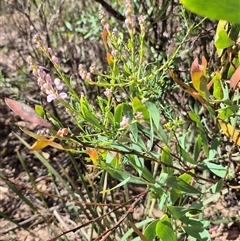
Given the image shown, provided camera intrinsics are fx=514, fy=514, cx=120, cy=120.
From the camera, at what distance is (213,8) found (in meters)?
0.53

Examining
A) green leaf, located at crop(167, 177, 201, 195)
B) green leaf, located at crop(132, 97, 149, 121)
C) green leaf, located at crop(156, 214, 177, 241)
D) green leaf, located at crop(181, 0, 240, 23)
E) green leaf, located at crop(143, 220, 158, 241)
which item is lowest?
green leaf, located at crop(143, 220, 158, 241)

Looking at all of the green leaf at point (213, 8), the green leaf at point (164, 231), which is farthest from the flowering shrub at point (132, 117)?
the green leaf at point (213, 8)

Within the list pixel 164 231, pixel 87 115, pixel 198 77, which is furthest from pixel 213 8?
pixel 164 231

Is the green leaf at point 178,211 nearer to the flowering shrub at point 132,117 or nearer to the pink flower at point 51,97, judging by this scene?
the flowering shrub at point 132,117

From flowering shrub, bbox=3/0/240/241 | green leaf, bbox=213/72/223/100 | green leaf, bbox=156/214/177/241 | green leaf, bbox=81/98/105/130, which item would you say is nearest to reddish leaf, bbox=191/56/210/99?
flowering shrub, bbox=3/0/240/241

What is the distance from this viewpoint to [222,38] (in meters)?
0.89

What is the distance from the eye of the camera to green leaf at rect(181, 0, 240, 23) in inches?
20.6

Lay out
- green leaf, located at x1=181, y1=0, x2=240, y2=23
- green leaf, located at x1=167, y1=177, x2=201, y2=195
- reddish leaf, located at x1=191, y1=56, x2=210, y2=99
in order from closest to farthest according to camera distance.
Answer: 1. green leaf, located at x1=181, y1=0, x2=240, y2=23
2. reddish leaf, located at x1=191, y1=56, x2=210, y2=99
3. green leaf, located at x1=167, y1=177, x2=201, y2=195

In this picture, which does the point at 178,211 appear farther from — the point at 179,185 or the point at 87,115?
the point at 87,115

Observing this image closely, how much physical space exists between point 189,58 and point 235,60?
0.75 m

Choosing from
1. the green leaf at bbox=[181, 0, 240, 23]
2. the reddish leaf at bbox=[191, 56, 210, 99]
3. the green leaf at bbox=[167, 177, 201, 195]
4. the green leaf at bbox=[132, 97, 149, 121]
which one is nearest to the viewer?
the green leaf at bbox=[181, 0, 240, 23]

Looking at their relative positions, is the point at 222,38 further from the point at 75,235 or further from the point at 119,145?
the point at 75,235

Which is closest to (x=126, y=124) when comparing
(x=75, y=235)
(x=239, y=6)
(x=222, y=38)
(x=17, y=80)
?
(x=222, y=38)

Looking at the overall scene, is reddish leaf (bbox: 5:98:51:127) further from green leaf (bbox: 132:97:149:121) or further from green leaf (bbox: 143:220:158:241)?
green leaf (bbox: 143:220:158:241)
